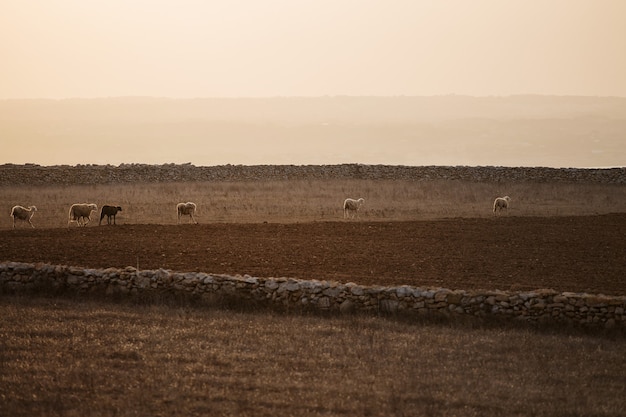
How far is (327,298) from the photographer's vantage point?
17922 millimetres

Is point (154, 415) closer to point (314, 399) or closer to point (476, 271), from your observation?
point (314, 399)

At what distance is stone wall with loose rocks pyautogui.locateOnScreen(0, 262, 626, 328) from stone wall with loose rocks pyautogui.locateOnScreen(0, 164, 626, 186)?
30.3 metres

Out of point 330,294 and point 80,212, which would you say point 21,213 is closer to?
point 80,212

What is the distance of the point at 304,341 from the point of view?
1540cm

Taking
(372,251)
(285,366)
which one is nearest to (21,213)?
(372,251)

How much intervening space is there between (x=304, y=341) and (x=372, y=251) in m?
9.47

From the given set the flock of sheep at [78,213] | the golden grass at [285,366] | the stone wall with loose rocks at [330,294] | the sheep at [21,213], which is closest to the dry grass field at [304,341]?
the golden grass at [285,366]

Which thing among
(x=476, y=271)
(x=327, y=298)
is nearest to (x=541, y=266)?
(x=476, y=271)

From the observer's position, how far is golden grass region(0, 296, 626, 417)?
12.0m

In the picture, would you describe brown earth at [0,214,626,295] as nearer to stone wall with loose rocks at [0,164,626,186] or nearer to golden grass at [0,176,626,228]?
golden grass at [0,176,626,228]

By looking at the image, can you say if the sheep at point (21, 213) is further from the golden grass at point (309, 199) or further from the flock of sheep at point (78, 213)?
the golden grass at point (309, 199)

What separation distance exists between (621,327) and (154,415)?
10216 mm

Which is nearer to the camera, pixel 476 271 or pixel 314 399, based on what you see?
pixel 314 399

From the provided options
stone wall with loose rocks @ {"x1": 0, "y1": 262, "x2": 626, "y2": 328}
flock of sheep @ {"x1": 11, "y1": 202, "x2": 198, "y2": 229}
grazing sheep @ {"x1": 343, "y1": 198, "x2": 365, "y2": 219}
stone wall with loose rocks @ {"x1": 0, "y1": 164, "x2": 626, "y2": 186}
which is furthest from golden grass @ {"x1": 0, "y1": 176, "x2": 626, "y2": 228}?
stone wall with loose rocks @ {"x1": 0, "y1": 262, "x2": 626, "y2": 328}
